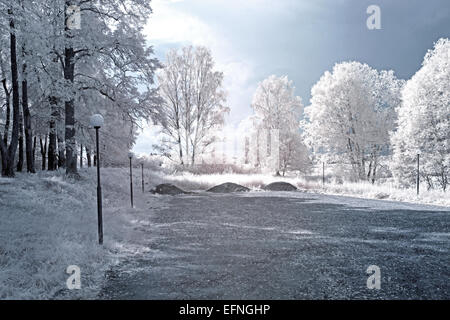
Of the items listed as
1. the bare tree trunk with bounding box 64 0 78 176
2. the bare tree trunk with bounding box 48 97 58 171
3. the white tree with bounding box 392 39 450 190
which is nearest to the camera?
the bare tree trunk with bounding box 64 0 78 176

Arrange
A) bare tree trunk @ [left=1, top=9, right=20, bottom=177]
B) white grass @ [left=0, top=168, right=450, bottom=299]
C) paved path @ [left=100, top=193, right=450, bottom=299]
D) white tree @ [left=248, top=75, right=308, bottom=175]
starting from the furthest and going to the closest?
1. white tree @ [left=248, top=75, right=308, bottom=175]
2. bare tree trunk @ [left=1, top=9, right=20, bottom=177]
3. white grass @ [left=0, top=168, right=450, bottom=299]
4. paved path @ [left=100, top=193, right=450, bottom=299]

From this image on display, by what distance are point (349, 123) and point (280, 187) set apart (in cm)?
799

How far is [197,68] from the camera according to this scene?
983 inches

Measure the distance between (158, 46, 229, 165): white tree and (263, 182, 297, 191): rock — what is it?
6.92m

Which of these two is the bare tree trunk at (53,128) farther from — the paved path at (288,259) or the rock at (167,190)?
the paved path at (288,259)

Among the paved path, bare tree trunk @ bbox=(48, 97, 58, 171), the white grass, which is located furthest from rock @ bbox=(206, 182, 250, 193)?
the paved path

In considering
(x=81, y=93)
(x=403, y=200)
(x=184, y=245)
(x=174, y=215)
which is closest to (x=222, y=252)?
(x=184, y=245)

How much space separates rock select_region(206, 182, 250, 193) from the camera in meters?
20.1

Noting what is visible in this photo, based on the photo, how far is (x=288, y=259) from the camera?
17.5 ft

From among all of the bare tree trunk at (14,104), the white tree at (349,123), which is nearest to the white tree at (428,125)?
the white tree at (349,123)

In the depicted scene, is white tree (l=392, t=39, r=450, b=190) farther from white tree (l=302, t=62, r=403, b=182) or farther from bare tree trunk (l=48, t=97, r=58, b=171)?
bare tree trunk (l=48, t=97, r=58, b=171)

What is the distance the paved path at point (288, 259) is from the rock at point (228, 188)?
1023 centimetres
